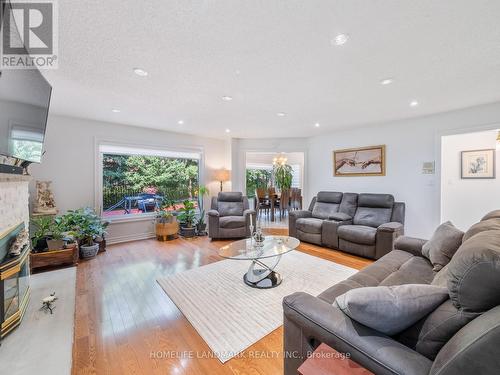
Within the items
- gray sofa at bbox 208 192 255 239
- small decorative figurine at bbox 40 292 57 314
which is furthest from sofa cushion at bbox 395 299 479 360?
gray sofa at bbox 208 192 255 239

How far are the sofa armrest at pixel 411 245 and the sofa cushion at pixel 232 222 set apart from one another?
106 inches

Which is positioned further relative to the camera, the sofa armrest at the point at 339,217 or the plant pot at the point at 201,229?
the plant pot at the point at 201,229

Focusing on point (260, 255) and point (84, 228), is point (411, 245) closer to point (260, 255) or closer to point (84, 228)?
point (260, 255)

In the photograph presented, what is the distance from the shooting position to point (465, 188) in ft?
13.8

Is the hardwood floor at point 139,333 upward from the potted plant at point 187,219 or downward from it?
downward

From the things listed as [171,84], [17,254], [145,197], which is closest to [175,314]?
[17,254]

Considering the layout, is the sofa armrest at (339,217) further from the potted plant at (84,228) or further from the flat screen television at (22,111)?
the flat screen television at (22,111)

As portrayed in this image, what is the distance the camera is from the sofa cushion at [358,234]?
11.0 ft

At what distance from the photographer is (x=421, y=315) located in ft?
3.09

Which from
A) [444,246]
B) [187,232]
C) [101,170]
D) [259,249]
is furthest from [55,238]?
[444,246]

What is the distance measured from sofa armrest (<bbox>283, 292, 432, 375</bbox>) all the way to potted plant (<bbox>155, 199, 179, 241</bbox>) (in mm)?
3785

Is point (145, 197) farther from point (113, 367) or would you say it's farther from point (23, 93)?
point (113, 367)

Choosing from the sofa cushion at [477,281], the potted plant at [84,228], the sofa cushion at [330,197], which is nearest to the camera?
the sofa cushion at [477,281]

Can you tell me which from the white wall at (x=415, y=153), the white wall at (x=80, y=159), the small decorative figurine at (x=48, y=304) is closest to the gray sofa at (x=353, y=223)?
the white wall at (x=415, y=153)
